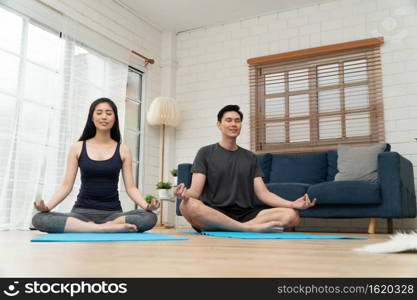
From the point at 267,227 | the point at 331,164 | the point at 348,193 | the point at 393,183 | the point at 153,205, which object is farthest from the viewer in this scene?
the point at 331,164

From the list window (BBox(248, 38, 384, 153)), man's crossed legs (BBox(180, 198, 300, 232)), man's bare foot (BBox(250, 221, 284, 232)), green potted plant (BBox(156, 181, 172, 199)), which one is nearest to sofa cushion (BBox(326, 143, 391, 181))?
window (BBox(248, 38, 384, 153))

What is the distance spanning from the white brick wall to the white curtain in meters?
1.68

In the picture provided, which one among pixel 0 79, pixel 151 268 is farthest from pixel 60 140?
pixel 151 268

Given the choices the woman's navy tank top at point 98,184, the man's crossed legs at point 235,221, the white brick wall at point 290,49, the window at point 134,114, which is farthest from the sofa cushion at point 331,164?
the woman's navy tank top at point 98,184

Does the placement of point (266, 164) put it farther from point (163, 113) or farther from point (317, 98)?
point (163, 113)

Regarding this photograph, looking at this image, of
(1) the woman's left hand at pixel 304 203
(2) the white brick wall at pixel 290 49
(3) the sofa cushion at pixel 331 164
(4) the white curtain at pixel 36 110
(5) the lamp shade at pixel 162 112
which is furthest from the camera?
(5) the lamp shade at pixel 162 112

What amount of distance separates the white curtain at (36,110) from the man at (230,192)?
1864 millimetres

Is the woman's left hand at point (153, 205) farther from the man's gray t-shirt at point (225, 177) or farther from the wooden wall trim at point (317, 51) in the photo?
the wooden wall trim at point (317, 51)

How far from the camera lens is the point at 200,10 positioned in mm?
5750

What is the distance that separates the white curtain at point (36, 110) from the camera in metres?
3.93

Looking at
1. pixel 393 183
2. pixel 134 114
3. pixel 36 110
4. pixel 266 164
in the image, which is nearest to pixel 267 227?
pixel 393 183

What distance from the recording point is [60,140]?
4426mm

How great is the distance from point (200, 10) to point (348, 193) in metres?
3.16

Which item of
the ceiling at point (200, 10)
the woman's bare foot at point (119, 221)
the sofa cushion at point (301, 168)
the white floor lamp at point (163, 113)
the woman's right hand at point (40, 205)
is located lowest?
the woman's bare foot at point (119, 221)
